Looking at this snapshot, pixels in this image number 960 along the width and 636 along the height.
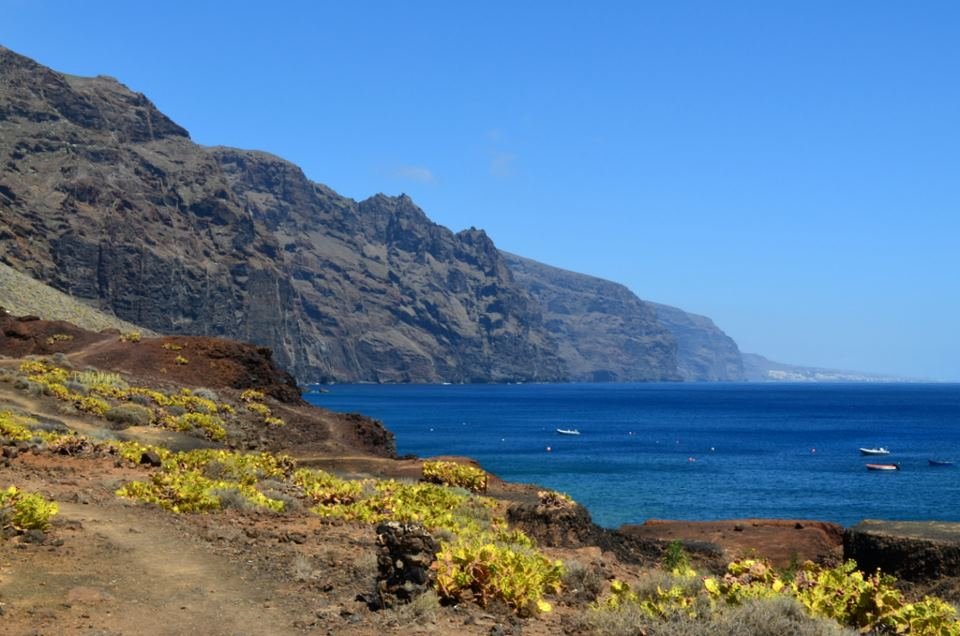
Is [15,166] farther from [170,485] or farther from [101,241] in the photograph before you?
[170,485]

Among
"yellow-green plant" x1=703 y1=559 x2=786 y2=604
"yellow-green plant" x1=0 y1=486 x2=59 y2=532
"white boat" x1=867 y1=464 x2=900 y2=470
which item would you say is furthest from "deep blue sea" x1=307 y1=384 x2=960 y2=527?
"yellow-green plant" x1=0 y1=486 x2=59 y2=532

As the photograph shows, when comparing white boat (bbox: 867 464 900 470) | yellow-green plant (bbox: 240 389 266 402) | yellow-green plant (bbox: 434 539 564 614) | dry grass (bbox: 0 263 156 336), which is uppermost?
dry grass (bbox: 0 263 156 336)

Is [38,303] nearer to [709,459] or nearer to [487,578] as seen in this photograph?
[709,459]

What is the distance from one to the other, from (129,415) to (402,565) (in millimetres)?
24073

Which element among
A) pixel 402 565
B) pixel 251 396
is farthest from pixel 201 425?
pixel 402 565

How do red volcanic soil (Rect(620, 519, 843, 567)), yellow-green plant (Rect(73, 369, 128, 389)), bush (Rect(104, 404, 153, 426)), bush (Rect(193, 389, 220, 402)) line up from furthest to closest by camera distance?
bush (Rect(193, 389, 220, 402)), yellow-green plant (Rect(73, 369, 128, 389)), bush (Rect(104, 404, 153, 426)), red volcanic soil (Rect(620, 519, 843, 567))

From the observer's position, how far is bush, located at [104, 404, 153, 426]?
30.6 m

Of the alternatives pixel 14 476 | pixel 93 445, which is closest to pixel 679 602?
pixel 14 476

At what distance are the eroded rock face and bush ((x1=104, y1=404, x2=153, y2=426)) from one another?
24596mm

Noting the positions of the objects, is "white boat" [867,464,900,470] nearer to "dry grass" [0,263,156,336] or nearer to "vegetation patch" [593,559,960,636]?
"vegetation patch" [593,559,960,636]

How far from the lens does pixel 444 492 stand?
821 inches

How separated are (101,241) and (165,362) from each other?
13465 centimetres

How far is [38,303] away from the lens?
80.8m

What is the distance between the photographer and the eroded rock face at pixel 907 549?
1424 cm
